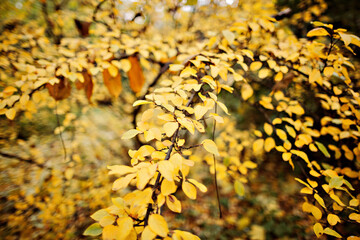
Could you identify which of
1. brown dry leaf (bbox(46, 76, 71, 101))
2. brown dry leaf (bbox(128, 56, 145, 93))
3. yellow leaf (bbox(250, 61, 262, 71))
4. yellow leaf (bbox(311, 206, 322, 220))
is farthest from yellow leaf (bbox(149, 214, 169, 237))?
brown dry leaf (bbox(46, 76, 71, 101))

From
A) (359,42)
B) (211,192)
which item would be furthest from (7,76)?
(211,192)

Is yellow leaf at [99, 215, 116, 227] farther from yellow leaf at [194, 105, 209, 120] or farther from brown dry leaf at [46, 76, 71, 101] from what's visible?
brown dry leaf at [46, 76, 71, 101]

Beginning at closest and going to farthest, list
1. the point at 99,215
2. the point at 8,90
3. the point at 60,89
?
the point at 99,215 → the point at 8,90 → the point at 60,89

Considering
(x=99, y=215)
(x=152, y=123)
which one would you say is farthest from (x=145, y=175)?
(x=152, y=123)

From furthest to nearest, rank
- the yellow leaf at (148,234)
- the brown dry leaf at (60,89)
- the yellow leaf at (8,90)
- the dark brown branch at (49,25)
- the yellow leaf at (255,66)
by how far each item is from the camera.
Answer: the dark brown branch at (49,25) < the brown dry leaf at (60,89) < the yellow leaf at (255,66) < the yellow leaf at (8,90) < the yellow leaf at (148,234)

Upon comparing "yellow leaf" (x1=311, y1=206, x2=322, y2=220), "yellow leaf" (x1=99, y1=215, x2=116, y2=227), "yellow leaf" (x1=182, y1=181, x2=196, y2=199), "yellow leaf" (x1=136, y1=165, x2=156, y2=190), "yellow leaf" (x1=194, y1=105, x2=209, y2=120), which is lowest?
"yellow leaf" (x1=311, y1=206, x2=322, y2=220)

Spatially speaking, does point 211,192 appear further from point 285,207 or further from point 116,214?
A: point 116,214

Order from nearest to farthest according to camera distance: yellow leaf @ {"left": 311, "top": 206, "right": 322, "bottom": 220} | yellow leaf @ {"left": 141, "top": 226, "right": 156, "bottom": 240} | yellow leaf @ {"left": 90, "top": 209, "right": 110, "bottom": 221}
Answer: yellow leaf @ {"left": 141, "top": 226, "right": 156, "bottom": 240} → yellow leaf @ {"left": 90, "top": 209, "right": 110, "bottom": 221} → yellow leaf @ {"left": 311, "top": 206, "right": 322, "bottom": 220}

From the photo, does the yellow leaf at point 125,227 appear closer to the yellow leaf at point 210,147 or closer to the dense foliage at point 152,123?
the yellow leaf at point 210,147

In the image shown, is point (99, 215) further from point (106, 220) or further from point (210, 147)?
point (210, 147)

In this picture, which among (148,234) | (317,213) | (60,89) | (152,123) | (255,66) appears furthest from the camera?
(152,123)

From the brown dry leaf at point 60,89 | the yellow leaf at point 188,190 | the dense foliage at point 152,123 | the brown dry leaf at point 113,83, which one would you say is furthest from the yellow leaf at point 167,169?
the brown dry leaf at point 60,89

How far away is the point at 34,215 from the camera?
283 cm

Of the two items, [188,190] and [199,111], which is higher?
[199,111]
